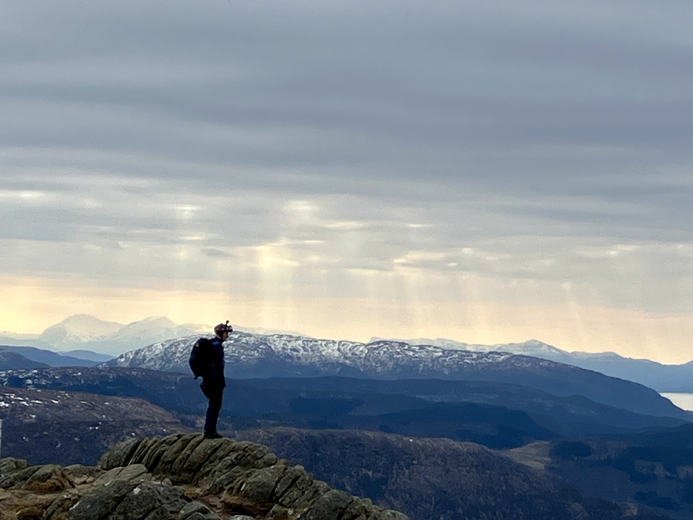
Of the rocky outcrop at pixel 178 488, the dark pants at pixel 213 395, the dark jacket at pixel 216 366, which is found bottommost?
the rocky outcrop at pixel 178 488

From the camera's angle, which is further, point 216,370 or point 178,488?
point 216,370

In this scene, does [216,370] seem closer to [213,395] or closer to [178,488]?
[213,395]

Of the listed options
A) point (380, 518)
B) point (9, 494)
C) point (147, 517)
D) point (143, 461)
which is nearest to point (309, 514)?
point (380, 518)

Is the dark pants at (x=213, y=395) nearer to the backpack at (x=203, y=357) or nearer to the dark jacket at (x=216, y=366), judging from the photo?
the dark jacket at (x=216, y=366)

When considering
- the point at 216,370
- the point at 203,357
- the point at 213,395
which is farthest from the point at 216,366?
the point at 213,395

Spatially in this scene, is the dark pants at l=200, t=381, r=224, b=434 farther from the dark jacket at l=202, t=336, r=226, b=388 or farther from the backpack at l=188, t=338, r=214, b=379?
the backpack at l=188, t=338, r=214, b=379

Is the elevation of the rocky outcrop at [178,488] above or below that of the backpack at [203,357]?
below

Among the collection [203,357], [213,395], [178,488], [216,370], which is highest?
[203,357]

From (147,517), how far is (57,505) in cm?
544

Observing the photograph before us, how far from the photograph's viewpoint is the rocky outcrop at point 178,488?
153 ft

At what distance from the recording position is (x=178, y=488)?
5009cm

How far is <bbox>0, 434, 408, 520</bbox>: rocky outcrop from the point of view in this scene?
153 ft

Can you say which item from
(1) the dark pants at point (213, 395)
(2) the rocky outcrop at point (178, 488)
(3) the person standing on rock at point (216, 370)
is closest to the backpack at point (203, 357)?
(3) the person standing on rock at point (216, 370)

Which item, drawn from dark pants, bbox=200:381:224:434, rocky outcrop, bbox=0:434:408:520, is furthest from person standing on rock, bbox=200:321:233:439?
rocky outcrop, bbox=0:434:408:520
